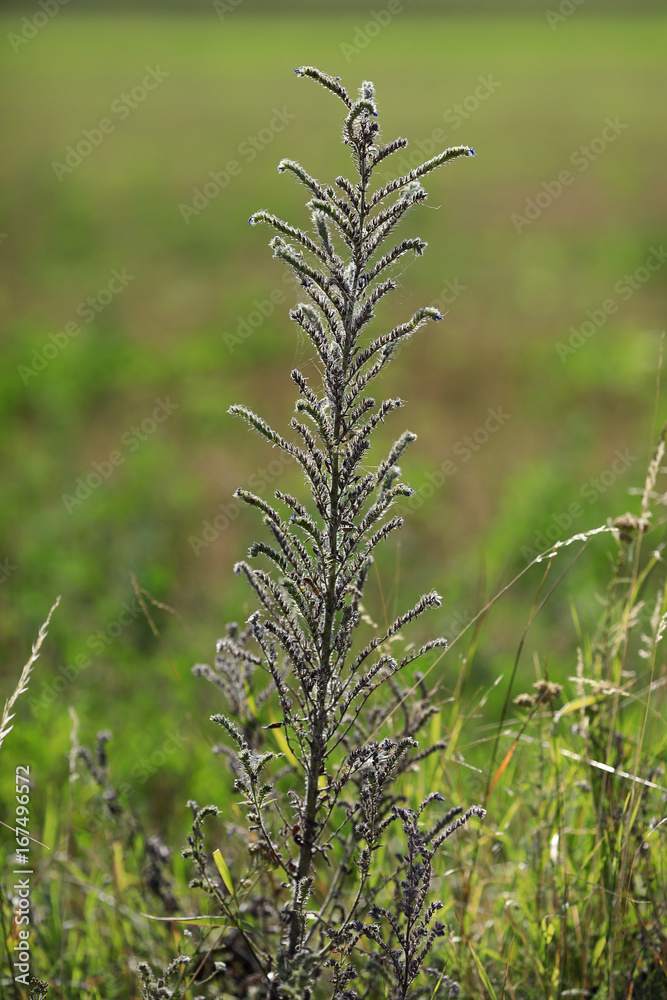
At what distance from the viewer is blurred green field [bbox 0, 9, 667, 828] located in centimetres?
534

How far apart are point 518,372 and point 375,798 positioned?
8.62 metres

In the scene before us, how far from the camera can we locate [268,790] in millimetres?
1983

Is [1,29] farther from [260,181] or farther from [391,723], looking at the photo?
[391,723]

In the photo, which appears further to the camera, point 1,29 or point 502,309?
point 1,29

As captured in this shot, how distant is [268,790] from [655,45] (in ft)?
98.8

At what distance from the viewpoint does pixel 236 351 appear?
34.3ft

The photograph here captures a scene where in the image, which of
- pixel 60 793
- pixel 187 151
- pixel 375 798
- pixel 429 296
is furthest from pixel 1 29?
pixel 375 798

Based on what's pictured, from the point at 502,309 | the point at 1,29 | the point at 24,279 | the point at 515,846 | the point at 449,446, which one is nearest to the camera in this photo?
the point at 515,846

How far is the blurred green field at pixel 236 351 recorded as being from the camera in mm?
5336

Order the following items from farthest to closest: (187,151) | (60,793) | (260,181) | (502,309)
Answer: (187,151) → (260,181) → (502,309) → (60,793)

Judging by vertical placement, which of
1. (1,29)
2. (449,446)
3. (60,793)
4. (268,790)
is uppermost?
(1,29)

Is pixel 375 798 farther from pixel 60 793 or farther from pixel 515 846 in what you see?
pixel 60 793

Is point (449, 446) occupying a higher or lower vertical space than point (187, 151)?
lower

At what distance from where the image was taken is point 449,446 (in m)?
8.43
